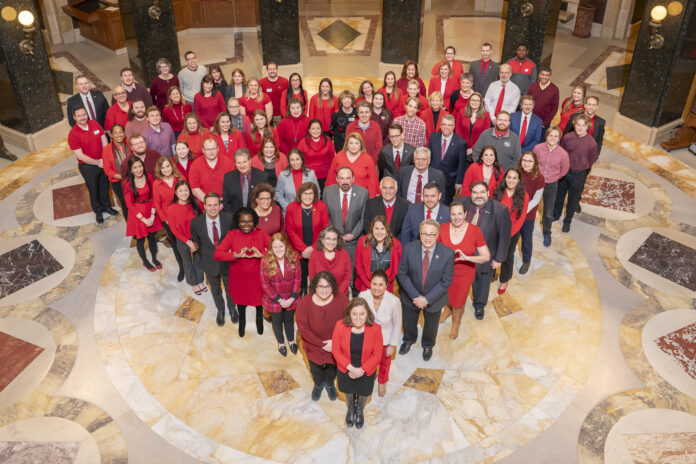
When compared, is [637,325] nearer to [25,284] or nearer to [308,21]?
[25,284]

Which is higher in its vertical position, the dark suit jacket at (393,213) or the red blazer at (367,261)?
the dark suit jacket at (393,213)

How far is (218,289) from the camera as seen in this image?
19.0 feet

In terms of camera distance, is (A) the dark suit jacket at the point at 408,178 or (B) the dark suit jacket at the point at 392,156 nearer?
(A) the dark suit jacket at the point at 408,178

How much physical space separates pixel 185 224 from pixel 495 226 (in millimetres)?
2968

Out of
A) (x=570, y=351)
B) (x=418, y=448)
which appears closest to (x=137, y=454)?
(x=418, y=448)

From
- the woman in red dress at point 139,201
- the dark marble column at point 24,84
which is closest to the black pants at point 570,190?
the woman in red dress at point 139,201

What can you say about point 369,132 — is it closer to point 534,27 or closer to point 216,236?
point 216,236

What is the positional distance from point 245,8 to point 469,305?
11003mm

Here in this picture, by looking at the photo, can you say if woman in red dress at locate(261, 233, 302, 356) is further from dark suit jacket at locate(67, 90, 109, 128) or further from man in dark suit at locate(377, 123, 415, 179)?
dark suit jacket at locate(67, 90, 109, 128)

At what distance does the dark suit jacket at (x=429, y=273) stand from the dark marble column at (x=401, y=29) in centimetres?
711

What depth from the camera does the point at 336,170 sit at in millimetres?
6082

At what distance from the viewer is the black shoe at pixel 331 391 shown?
16.9ft

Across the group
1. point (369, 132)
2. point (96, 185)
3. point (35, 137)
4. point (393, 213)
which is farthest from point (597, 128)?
point (35, 137)

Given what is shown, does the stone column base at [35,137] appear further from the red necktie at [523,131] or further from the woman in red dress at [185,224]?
the red necktie at [523,131]
